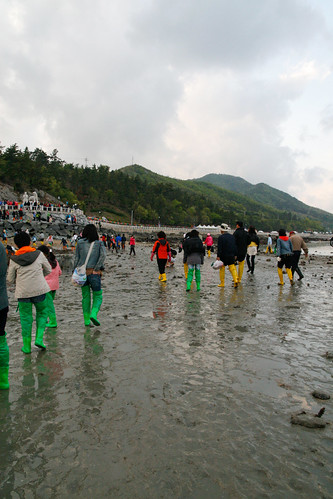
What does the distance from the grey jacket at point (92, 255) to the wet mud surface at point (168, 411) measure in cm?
137

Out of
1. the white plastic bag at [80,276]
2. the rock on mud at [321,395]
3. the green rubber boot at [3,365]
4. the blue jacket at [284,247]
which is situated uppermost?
the blue jacket at [284,247]

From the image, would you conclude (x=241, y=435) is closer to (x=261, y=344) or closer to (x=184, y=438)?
(x=184, y=438)

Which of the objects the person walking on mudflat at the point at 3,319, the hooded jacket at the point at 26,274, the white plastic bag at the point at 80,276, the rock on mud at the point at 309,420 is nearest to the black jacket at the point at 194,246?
the white plastic bag at the point at 80,276

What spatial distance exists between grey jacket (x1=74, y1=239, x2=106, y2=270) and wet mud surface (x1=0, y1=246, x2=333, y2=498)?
4.48 ft

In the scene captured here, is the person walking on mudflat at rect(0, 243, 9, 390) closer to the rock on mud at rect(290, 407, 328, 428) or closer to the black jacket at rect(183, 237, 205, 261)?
→ the rock on mud at rect(290, 407, 328, 428)

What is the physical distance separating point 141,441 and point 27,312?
323 cm

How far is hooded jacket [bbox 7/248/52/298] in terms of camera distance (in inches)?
211

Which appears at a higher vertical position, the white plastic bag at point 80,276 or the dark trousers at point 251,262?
the white plastic bag at point 80,276

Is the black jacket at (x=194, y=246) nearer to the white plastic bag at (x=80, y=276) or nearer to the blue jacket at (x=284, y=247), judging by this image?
the blue jacket at (x=284, y=247)

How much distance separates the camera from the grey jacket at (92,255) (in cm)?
657

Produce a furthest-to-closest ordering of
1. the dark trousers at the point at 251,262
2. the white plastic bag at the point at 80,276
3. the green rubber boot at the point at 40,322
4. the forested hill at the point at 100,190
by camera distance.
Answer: the forested hill at the point at 100,190
the dark trousers at the point at 251,262
the white plastic bag at the point at 80,276
the green rubber boot at the point at 40,322

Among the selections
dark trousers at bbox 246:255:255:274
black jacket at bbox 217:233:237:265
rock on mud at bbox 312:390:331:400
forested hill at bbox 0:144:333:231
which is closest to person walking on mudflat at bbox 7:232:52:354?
rock on mud at bbox 312:390:331:400

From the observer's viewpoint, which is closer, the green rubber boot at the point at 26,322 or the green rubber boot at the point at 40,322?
the green rubber boot at the point at 26,322


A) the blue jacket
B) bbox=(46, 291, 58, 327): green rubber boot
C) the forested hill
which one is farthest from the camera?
the forested hill
